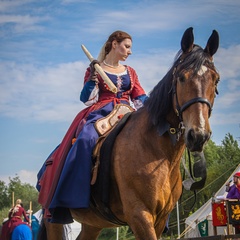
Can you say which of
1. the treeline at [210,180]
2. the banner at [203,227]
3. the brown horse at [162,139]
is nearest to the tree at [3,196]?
the treeline at [210,180]

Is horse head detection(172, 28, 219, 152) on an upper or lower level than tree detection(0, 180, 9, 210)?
lower

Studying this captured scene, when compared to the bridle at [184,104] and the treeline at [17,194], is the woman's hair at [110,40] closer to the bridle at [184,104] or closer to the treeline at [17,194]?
the bridle at [184,104]

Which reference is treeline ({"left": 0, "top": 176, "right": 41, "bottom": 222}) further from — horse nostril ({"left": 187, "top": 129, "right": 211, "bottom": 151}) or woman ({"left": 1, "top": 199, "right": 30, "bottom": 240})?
horse nostril ({"left": 187, "top": 129, "right": 211, "bottom": 151})

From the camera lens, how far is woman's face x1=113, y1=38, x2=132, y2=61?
7316 mm

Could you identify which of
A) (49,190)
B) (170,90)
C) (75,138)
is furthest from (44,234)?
(170,90)

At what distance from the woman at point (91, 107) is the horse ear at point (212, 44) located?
65.8 inches

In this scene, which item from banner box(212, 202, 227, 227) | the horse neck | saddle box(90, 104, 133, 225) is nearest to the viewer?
the horse neck

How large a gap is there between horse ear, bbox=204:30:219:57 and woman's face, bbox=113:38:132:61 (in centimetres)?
167

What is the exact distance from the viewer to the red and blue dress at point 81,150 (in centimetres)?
655

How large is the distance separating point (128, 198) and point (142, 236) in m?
0.45

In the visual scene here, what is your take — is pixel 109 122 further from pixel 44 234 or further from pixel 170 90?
pixel 44 234

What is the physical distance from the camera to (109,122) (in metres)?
6.89

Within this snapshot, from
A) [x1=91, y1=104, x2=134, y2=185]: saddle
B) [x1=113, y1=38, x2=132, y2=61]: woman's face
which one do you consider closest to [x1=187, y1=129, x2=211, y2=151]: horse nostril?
[x1=91, y1=104, x2=134, y2=185]: saddle

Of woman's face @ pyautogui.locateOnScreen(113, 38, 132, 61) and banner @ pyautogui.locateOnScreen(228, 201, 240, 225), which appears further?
banner @ pyautogui.locateOnScreen(228, 201, 240, 225)
